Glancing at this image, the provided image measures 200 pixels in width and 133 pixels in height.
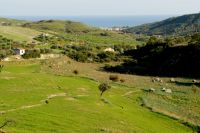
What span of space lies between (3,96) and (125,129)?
51.8ft

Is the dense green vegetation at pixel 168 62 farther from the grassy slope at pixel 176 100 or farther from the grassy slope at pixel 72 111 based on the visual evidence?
the grassy slope at pixel 72 111

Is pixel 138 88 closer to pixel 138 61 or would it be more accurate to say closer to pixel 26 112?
pixel 26 112

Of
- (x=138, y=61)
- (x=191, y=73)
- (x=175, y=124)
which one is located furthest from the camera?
(x=138, y=61)

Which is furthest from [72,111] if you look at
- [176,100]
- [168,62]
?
[168,62]

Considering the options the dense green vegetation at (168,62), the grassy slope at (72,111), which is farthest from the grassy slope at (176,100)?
the dense green vegetation at (168,62)

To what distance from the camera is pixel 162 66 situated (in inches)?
5153

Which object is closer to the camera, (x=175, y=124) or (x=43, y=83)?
(x=175, y=124)

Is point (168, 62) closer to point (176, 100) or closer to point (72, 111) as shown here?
point (176, 100)

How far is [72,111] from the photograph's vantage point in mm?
47469

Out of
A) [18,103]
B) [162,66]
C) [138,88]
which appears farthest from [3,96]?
[162,66]

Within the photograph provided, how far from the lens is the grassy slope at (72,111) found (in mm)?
41200

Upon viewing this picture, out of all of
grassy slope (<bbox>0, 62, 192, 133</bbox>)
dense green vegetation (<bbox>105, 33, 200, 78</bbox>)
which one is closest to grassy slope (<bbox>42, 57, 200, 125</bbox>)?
grassy slope (<bbox>0, 62, 192, 133</bbox>)

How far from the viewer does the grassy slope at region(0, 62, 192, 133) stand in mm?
41200

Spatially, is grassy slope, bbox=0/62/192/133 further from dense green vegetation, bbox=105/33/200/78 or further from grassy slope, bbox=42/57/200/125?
dense green vegetation, bbox=105/33/200/78
